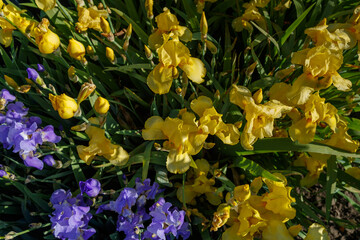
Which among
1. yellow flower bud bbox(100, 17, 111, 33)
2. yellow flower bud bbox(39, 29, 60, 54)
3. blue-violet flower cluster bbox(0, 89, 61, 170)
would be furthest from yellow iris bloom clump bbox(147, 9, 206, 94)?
blue-violet flower cluster bbox(0, 89, 61, 170)

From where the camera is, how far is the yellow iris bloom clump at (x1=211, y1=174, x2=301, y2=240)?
126 centimetres

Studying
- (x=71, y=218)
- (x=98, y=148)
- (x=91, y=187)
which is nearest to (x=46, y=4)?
(x=98, y=148)

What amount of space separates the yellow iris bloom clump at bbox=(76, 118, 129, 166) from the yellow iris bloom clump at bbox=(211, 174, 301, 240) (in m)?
0.50

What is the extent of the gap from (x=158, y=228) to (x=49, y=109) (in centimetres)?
95

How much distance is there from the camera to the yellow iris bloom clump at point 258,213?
49.4 inches

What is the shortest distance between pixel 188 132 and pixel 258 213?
0.43 metres

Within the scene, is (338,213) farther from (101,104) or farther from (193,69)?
(101,104)

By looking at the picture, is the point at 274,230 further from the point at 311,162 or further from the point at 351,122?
the point at 351,122

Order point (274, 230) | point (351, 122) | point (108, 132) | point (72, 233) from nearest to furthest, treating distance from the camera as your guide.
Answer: point (274, 230)
point (72, 233)
point (108, 132)
point (351, 122)

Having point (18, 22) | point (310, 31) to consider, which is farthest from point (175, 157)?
point (18, 22)

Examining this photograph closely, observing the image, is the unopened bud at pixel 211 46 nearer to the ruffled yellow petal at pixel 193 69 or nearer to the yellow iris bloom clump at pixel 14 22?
the ruffled yellow petal at pixel 193 69

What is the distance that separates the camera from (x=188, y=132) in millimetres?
1322

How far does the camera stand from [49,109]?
181 cm

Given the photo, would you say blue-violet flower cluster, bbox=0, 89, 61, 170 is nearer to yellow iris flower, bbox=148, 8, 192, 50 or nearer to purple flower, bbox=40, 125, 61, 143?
purple flower, bbox=40, 125, 61, 143
